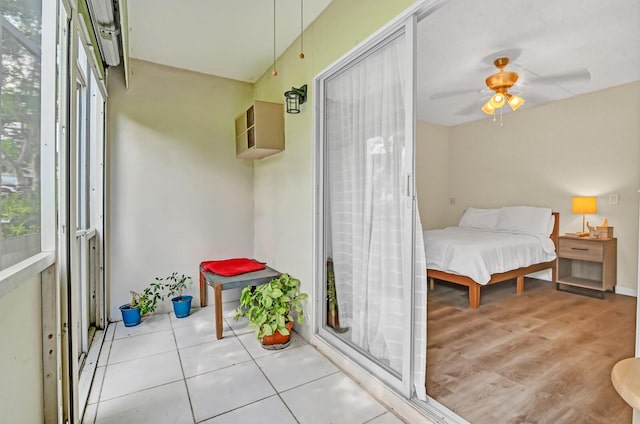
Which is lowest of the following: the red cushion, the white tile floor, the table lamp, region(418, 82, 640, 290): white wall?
the white tile floor

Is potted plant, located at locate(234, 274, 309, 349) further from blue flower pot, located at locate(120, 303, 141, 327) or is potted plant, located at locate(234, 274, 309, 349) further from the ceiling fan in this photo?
the ceiling fan

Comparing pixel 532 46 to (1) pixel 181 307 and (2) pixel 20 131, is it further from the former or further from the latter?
(1) pixel 181 307

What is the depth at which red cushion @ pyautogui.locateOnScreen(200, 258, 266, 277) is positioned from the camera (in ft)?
9.30

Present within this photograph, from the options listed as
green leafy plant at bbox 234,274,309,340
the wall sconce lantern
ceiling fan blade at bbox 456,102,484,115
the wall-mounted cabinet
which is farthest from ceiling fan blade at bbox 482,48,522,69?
green leafy plant at bbox 234,274,309,340

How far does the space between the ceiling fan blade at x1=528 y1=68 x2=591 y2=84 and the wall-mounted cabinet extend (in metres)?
3.08

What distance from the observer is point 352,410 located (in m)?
1.69

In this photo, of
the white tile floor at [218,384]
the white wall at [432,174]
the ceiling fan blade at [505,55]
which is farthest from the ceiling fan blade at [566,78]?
the white tile floor at [218,384]

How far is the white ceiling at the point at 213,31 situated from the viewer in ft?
7.29

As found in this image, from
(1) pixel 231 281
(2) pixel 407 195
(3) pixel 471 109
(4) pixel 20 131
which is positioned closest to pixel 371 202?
(2) pixel 407 195

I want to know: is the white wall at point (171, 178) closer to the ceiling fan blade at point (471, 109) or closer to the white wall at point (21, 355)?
the white wall at point (21, 355)

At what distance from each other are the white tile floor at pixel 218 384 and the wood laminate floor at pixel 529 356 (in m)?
0.57

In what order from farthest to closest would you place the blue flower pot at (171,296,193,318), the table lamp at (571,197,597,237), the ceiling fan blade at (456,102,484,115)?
the ceiling fan blade at (456,102,484,115) < the table lamp at (571,197,597,237) < the blue flower pot at (171,296,193,318)

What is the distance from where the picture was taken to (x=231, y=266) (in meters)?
3.04

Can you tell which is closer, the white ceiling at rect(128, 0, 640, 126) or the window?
the window
